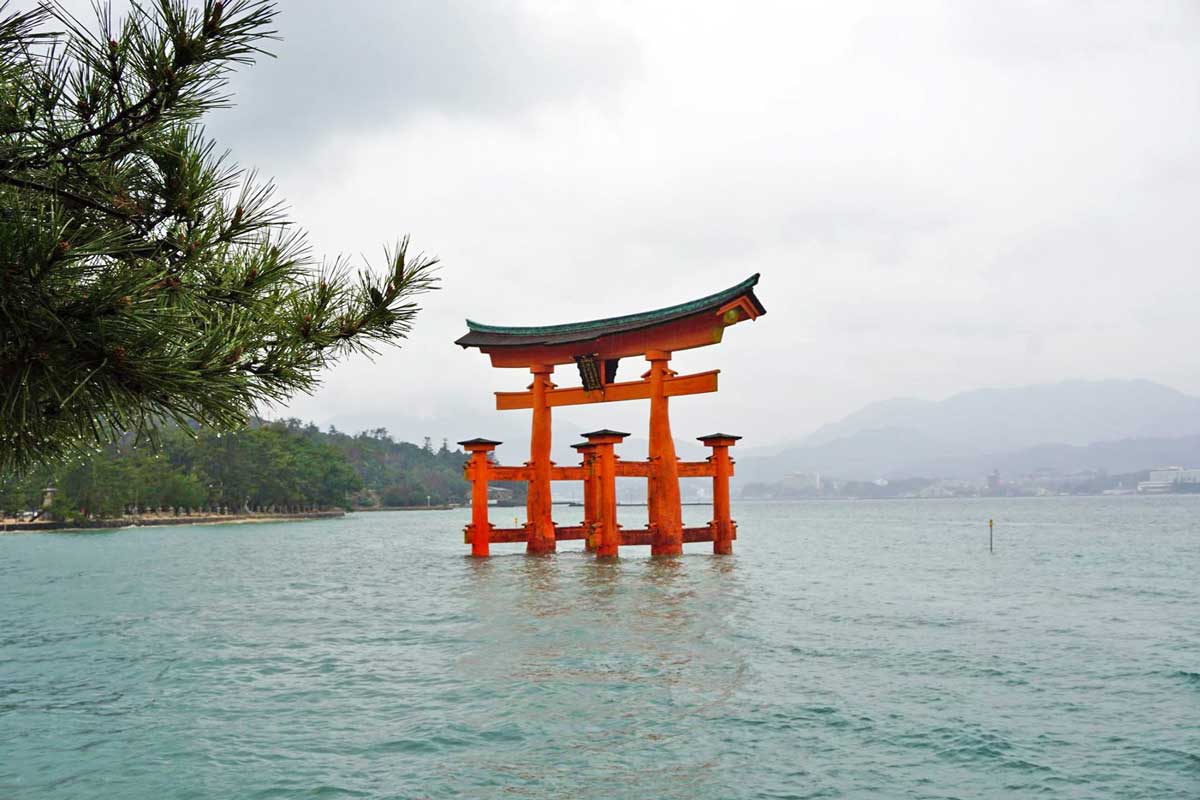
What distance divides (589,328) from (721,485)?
5832 millimetres

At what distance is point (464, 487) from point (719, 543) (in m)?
119

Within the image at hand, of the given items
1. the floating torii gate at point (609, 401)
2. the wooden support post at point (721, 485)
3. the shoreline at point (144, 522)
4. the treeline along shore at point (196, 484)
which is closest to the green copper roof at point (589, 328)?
the floating torii gate at point (609, 401)

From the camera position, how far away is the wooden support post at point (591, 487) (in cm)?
2245

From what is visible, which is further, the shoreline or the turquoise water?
the shoreline

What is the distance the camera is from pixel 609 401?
24.1 metres

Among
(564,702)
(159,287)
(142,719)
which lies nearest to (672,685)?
(564,702)

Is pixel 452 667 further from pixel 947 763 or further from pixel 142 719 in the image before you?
pixel 947 763

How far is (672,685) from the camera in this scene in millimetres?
9141

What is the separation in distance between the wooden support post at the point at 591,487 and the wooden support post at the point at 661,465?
144 centimetres

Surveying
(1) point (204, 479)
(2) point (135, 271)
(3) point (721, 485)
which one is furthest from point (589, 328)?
(1) point (204, 479)

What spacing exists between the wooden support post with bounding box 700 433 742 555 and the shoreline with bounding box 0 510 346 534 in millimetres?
50707

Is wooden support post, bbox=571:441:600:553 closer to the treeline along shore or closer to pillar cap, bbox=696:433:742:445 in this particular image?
pillar cap, bbox=696:433:742:445

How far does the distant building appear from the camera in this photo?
551 ft

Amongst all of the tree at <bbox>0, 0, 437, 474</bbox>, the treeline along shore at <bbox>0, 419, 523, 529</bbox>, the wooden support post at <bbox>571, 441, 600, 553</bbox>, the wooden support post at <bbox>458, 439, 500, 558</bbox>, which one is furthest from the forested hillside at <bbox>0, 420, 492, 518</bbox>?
the tree at <bbox>0, 0, 437, 474</bbox>
